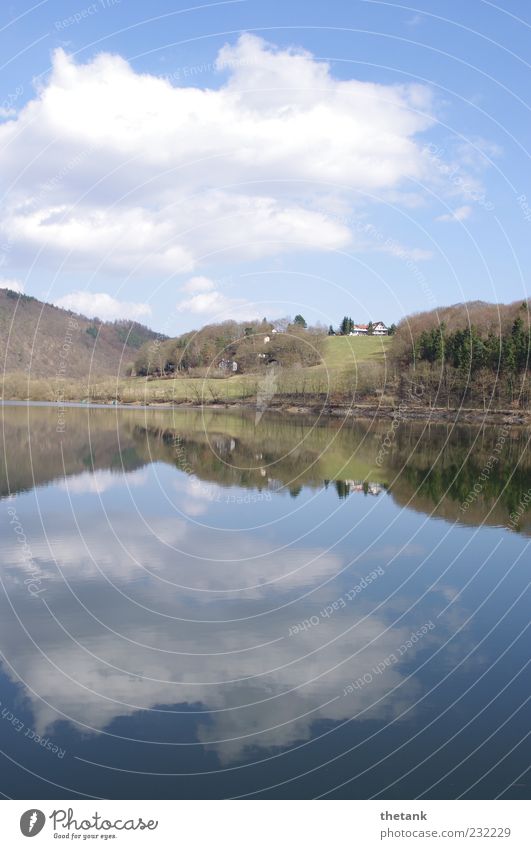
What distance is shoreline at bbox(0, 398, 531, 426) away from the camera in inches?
3297

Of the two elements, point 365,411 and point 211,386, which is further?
point 211,386

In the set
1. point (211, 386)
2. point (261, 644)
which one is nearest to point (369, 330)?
point (211, 386)

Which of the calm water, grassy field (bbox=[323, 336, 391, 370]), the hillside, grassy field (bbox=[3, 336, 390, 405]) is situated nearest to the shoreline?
grassy field (bbox=[3, 336, 390, 405])

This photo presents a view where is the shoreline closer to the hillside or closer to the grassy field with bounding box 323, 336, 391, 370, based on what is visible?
the grassy field with bounding box 323, 336, 391, 370

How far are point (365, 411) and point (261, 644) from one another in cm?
8398

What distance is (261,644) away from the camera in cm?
1274

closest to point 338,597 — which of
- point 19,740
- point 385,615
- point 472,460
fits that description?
point 385,615

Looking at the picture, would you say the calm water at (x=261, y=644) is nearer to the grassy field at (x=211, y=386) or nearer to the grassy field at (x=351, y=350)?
the grassy field at (x=211, y=386)

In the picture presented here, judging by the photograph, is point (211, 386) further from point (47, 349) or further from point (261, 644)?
point (261, 644)

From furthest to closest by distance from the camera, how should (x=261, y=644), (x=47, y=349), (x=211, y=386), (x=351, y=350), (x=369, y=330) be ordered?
(x=47, y=349) < (x=369, y=330) < (x=351, y=350) < (x=211, y=386) < (x=261, y=644)

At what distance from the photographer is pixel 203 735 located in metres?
9.33

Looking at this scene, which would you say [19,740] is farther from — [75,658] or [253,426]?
[253,426]

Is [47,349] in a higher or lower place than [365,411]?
higher

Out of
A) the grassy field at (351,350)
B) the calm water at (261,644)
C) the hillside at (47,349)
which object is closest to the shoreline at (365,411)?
the grassy field at (351,350)
